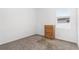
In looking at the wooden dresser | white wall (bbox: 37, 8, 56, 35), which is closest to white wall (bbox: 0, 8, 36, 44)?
white wall (bbox: 37, 8, 56, 35)

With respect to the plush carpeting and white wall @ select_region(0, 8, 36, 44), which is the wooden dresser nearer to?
the plush carpeting

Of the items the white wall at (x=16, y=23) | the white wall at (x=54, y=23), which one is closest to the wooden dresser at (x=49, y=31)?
the white wall at (x=54, y=23)

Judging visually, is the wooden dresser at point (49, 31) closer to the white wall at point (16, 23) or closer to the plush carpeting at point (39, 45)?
the plush carpeting at point (39, 45)

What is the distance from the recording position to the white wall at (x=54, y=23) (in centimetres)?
125

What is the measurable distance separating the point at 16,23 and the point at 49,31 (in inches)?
17.3

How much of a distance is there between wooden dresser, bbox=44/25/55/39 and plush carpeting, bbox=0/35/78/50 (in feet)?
0.18

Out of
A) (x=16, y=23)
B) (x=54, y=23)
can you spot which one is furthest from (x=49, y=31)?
(x=16, y=23)

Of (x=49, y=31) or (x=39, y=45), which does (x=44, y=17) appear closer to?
(x=49, y=31)

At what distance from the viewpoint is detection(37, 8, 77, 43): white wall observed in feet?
4.10

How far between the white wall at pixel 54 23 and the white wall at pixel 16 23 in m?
0.09

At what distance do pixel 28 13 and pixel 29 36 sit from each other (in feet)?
0.99

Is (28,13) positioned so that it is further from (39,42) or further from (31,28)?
(39,42)

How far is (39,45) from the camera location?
4.19ft
